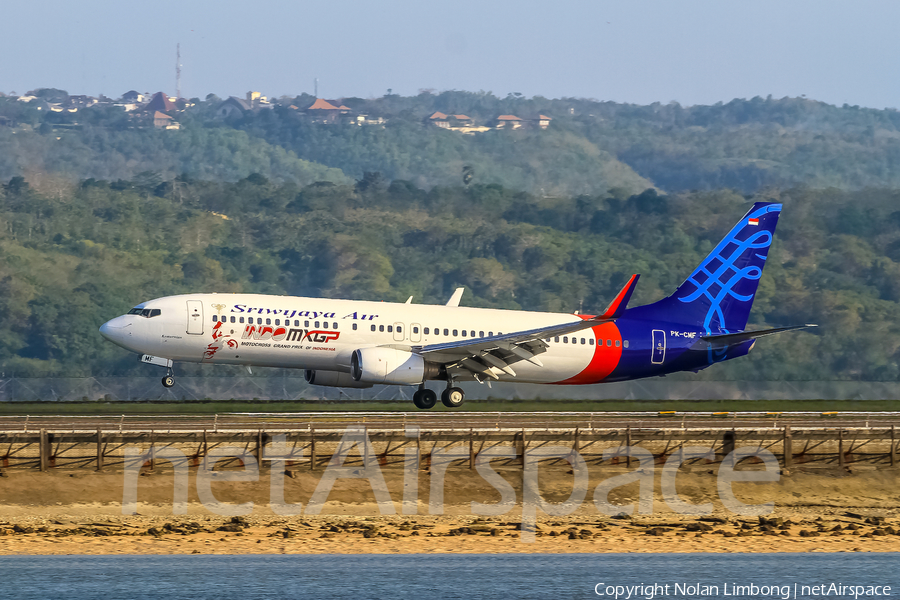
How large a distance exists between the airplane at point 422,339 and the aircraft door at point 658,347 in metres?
0.05

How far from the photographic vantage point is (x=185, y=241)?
17075 cm

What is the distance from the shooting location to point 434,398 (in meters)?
58.5

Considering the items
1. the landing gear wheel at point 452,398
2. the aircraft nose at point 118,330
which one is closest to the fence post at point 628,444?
the landing gear wheel at point 452,398

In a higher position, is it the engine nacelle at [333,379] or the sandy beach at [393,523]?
the engine nacelle at [333,379]

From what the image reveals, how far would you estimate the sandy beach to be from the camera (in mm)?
46875

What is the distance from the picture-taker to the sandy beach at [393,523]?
154ft

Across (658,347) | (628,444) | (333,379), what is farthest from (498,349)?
(658,347)

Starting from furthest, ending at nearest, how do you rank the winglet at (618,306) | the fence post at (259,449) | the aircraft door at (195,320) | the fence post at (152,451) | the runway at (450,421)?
the aircraft door at (195,320), the winglet at (618,306), the runway at (450,421), the fence post at (259,449), the fence post at (152,451)

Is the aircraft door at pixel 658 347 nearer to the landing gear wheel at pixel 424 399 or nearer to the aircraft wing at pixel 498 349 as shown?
the aircraft wing at pixel 498 349

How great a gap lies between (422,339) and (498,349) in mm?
3563

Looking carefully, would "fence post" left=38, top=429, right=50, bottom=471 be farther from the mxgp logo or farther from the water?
the mxgp logo

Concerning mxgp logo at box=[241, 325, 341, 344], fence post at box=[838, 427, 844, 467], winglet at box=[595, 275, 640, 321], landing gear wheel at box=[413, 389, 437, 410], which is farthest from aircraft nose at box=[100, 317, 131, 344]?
fence post at box=[838, 427, 844, 467]

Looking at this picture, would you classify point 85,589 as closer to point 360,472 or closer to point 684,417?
point 360,472

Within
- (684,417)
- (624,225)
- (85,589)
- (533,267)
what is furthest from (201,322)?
(624,225)
